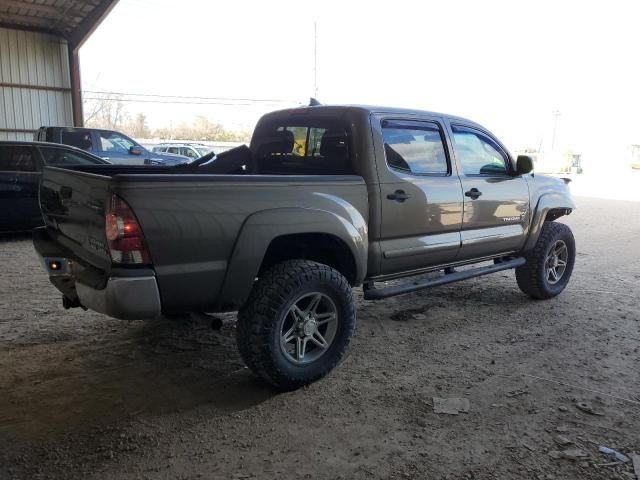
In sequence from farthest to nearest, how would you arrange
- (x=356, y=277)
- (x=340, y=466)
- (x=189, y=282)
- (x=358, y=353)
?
1. (x=358, y=353)
2. (x=356, y=277)
3. (x=189, y=282)
4. (x=340, y=466)

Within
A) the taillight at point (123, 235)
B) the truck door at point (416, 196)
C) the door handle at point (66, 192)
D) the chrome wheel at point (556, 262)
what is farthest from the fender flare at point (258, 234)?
the chrome wheel at point (556, 262)

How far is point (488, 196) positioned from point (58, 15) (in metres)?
17.1

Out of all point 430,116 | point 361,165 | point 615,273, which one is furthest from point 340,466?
point 615,273

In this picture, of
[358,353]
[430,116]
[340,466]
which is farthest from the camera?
[430,116]

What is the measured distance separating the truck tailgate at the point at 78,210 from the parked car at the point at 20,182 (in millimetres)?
4686

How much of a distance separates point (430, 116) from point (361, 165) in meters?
1.06

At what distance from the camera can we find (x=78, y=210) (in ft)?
11.1

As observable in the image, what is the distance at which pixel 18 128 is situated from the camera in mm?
17875

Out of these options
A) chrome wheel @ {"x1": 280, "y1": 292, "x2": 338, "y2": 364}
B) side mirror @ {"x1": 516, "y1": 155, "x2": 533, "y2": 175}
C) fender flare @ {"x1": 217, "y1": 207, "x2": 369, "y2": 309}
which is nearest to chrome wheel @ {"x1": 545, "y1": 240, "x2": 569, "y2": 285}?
side mirror @ {"x1": 516, "y1": 155, "x2": 533, "y2": 175}

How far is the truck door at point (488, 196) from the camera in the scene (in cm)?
480

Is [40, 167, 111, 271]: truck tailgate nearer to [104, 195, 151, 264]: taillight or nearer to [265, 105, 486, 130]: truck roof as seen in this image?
[104, 195, 151, 264]: taillight

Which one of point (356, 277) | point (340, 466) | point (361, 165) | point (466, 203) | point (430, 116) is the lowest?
point (340, 466)

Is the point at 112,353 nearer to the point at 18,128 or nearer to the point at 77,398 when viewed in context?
the point at 77,398

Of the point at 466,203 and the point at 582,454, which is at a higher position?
the point at 466,203
